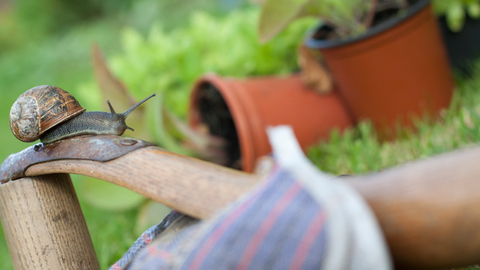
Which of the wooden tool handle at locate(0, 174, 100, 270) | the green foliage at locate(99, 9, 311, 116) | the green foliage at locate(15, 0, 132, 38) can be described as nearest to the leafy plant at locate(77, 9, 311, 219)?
the green foliage at locate(99, 9, 311, 116)

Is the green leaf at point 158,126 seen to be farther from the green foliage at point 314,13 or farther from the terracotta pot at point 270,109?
the green foliage at point 314,13

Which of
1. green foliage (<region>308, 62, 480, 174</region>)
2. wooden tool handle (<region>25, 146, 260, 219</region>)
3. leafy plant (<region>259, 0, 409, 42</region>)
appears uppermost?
wooden tool handle (<region>25, 146, 260, 219</region>)

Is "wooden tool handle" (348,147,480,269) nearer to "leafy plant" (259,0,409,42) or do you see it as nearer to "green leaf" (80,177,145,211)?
"leafy plant" (259,0,409,42)

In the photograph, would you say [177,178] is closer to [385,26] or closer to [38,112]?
[38,112]

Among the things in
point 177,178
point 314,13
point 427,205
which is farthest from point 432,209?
point 314,13

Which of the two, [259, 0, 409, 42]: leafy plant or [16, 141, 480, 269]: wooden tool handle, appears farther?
[259, 0, 409, 42]: leafy plant

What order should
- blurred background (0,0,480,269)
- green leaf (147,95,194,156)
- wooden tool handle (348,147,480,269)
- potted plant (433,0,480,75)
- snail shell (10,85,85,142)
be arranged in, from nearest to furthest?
wooden tool handle (348,147,480,269)
snail shell (10,85,85,142)
blurred background (0,0,480,269)
green leaf (147,95,194,156)
potted plant (433,0,480,75)

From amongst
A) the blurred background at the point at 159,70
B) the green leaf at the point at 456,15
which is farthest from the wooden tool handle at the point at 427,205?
the green leaf at the point at 456,15
